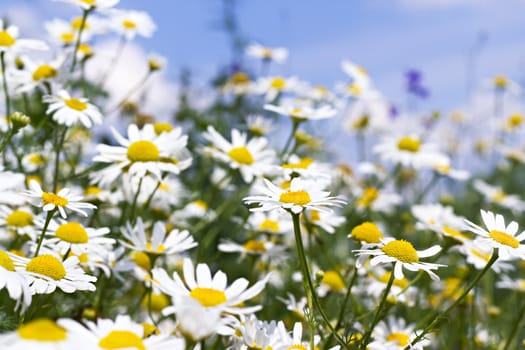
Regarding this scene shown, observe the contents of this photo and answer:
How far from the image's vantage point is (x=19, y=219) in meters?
2.21

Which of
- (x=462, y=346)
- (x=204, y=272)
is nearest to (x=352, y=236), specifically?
(x=204, y=272)

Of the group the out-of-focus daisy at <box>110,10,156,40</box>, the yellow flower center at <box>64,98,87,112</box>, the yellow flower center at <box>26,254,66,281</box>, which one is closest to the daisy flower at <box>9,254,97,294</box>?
the yellow flower center at <box>26,254,66,281</box>

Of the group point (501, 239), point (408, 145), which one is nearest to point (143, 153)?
point (501, 239)

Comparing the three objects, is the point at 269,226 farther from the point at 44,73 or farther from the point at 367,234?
the point at 44,73

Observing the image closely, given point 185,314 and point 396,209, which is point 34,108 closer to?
point 396,209

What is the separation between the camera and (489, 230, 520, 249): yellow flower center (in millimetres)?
1793

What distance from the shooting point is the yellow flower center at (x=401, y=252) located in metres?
1.72

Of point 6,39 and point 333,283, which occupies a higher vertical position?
point 6,39

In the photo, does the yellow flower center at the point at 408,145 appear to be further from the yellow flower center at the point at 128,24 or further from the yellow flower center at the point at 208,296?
the yellow flower center at the point at 208,296

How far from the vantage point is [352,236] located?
1966mm

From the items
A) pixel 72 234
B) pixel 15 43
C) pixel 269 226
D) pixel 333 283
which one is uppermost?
pixel 15 43

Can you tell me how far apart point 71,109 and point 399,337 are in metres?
1.32

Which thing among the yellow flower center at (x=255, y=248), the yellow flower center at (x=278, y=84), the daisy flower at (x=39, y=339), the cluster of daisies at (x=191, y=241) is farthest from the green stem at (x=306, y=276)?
the yellow flower center at (x=278, y=84)

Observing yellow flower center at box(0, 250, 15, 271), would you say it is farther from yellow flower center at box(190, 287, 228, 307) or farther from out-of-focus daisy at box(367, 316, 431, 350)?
out-of-focus daisy at box(367, 316, 431, 350)
